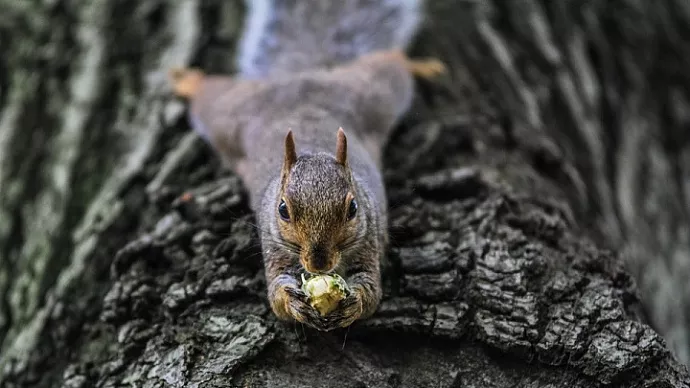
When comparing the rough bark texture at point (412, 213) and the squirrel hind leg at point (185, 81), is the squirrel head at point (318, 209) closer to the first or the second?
the rough bark texture at point (412, 213)

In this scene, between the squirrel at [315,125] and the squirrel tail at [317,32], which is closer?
the squirrel at [315,125]

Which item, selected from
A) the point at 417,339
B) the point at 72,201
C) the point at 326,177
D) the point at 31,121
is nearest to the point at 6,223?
the point at 72,201

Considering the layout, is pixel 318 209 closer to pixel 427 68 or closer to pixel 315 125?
pixel 315 125

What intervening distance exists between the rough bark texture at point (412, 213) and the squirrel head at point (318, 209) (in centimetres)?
21

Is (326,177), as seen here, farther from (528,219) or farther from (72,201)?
(72,201)

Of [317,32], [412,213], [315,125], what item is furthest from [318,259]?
[317,32]

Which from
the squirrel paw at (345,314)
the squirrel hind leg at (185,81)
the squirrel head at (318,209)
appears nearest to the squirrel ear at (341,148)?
the squirrel head at (318,209)

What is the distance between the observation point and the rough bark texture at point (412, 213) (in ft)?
7.72

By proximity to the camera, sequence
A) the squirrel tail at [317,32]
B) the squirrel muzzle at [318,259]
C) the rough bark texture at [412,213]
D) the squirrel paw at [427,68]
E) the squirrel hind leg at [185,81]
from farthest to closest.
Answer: the squirrel tail at [317,32]
the squirrel paw at [427,68]
the squirrel hind leg at [185,81]
the squirrel muzzle at [318,259]
the rough bark texture at [412,213]

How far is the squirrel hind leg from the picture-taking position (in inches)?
150

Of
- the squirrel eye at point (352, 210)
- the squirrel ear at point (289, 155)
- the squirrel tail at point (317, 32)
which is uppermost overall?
the squirrel tail at point (317, 32)

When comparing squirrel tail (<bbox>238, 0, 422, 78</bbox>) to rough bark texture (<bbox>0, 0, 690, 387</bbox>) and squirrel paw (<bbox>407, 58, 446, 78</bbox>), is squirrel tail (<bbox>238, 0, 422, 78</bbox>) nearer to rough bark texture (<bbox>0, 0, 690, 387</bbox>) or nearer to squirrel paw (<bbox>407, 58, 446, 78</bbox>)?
rough bark texture (<bbox>0, 0, 690, 387</bbox>)

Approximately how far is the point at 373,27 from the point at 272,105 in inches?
46.9

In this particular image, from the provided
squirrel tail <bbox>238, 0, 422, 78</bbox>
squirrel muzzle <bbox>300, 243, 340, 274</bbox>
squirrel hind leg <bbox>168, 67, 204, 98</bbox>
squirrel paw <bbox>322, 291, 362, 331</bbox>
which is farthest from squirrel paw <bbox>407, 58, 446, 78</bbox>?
squirrel paw <bbox>322, 291, 362, 331</bbox>
